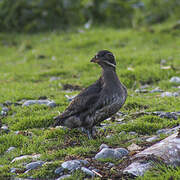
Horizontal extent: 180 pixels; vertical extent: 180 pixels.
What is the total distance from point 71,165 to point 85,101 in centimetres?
174

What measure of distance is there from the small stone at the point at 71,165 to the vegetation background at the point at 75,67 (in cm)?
14

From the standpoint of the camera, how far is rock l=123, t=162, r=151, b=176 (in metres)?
5.11

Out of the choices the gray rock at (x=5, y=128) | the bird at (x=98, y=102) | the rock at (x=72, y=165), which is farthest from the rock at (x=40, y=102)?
the rock at (x=72, y=165)

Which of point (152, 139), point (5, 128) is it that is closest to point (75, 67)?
point (5, 128)

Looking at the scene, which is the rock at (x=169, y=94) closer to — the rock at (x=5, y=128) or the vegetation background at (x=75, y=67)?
the vegetation background at (x=75, y=67)

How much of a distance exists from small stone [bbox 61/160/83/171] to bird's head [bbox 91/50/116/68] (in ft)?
7.42

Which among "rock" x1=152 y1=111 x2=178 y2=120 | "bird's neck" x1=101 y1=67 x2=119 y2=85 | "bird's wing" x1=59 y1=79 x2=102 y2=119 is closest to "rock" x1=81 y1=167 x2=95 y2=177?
"bird's wing" x1=59 y1=79 x2=102 y2=119

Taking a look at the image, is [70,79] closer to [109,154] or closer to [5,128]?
[5,128]

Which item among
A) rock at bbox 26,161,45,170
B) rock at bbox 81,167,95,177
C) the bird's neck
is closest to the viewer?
rock at bbox 81,167,95,177

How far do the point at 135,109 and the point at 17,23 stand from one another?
13681 mm

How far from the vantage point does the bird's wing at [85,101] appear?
700cm

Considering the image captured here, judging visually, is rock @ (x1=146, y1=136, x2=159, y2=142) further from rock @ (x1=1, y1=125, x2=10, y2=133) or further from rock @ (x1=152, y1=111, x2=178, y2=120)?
rock @ (x1=1, y1=125, x2=10, y2=133)

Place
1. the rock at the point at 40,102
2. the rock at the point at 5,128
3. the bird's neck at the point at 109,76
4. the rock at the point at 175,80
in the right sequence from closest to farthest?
1. the bird's neck at the point at 109,76
2. the rock at the point at 5,128
3. the rock at the point at 40,102
4. the rock at the point at 175,80

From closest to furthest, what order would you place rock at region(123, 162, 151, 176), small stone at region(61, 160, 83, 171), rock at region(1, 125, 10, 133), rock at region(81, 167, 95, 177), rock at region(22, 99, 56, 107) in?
rock at region(123, 162, 151, 176), rock at region(81, 167, 95, 177), small stone at region(61, 160, 83, 171), rock at region(1, 125, 10, 133), rock at region(22, 99, 56, 107)
